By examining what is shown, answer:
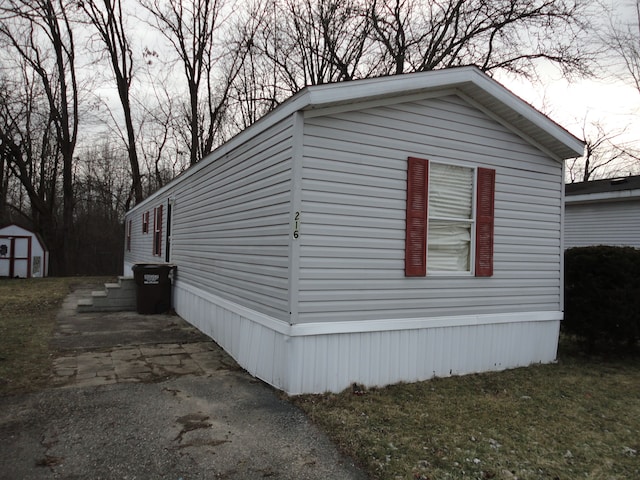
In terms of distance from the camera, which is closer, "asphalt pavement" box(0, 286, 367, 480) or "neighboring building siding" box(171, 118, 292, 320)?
"asphalt pavement" box(0, 286, 367, 480)

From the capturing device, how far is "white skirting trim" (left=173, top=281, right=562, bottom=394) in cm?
446

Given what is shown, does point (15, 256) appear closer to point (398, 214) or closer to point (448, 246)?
point (398, 214)

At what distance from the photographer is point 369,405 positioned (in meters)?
4.24

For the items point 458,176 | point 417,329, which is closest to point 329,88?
point 458,176

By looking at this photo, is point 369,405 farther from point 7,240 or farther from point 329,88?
point 7,240

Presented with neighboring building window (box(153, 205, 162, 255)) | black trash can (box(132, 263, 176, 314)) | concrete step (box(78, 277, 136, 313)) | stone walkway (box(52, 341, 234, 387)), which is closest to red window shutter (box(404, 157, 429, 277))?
stone walkway (box(52, 341, 234, 387))

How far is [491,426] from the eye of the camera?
388 cm

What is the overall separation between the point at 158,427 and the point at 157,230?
8.93 meters

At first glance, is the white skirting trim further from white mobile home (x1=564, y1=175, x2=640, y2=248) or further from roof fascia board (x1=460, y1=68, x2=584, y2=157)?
white mobile home (x1=564, y1=175, x2=640, y2=248)

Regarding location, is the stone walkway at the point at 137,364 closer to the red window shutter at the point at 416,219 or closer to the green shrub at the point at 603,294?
the red window shutter at the point at 416,219

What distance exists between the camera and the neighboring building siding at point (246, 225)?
4.63 meters

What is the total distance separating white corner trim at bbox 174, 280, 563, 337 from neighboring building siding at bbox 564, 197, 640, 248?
6.70 metres

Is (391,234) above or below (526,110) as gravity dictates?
below

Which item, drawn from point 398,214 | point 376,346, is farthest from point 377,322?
point 398,214
